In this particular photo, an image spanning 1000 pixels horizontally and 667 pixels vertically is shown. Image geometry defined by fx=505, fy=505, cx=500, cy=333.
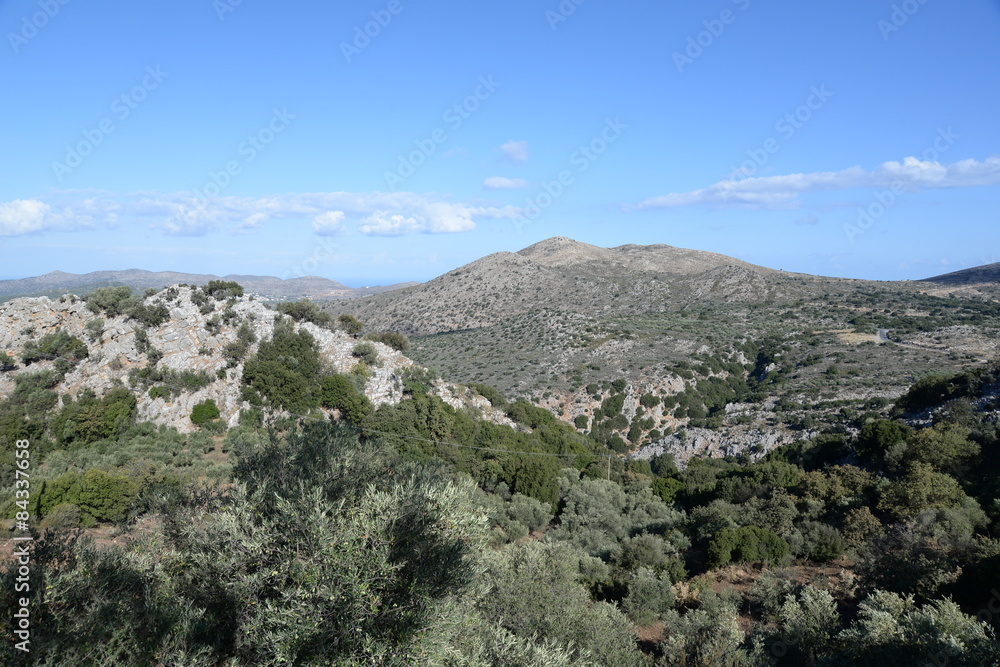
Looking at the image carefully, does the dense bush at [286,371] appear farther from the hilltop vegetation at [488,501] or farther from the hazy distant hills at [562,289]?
the hazy distant hills at [562,289]

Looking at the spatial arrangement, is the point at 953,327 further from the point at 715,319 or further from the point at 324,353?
the point at 324,353

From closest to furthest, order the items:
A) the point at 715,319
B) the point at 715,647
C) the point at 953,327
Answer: the point at 715,647, the point at 953,327, the point at 715,319

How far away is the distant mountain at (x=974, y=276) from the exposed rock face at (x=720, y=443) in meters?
80.3

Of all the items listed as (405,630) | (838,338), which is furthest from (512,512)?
(838,338)

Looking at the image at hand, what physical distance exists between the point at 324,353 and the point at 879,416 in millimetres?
32443

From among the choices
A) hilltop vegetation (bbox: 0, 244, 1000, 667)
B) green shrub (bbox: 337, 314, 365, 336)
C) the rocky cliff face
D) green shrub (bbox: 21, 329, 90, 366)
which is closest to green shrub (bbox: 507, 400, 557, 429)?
hilltop vegetation (bbox: 0, 244, 1000, 667)

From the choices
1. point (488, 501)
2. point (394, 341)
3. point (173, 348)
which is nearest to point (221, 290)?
point (173, 348)

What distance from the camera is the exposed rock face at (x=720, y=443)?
31.8 m

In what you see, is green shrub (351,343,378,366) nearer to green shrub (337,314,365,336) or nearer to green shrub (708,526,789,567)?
green shrub (337,314,365,336)

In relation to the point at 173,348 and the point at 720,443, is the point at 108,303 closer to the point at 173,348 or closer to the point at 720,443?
the point at 173,348

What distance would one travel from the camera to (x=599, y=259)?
4006 inches

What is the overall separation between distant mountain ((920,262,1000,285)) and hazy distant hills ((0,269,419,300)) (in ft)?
341

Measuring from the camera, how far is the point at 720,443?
34.2 m

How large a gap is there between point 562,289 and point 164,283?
82.6 metres
